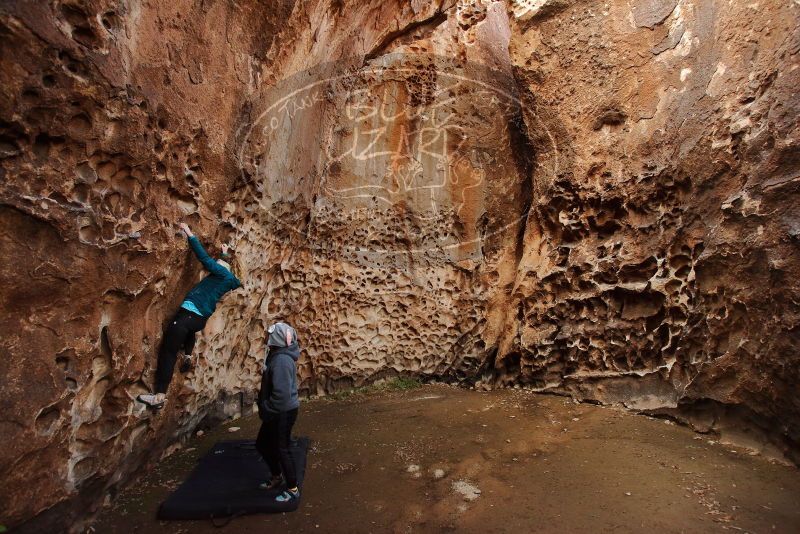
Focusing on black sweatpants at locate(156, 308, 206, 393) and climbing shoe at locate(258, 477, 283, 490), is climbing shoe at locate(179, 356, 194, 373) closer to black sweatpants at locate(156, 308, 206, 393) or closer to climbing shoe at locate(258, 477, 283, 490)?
black sweatpants at locate(156, 308, 206, 393)

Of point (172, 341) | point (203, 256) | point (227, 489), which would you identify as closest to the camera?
point (227, 489)

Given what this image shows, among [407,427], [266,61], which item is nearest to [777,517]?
[407,427]

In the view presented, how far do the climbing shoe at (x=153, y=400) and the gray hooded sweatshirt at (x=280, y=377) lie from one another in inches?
37.5

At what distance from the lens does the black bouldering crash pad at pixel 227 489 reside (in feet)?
10.8

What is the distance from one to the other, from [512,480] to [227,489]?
2058mm

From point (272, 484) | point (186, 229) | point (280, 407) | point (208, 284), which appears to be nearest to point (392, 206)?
point (208, 284)

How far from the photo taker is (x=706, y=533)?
292 centimetres

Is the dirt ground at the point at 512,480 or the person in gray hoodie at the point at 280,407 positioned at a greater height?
the person in gray hoodie at the point at 280,407

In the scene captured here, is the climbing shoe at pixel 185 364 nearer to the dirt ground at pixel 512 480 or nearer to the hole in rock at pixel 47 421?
the dirt ground at pixel 512 480

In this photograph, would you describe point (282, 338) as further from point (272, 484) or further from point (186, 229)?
point (186, 229)

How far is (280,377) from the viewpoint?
3.37 metres

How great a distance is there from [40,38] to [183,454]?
3269 mm

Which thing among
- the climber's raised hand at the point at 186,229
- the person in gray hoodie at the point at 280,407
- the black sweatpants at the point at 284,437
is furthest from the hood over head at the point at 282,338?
the climber's raised hand at the point at 186,229

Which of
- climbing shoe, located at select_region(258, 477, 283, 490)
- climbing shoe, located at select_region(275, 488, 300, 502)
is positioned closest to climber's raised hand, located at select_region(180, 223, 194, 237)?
climbing shoe, located at select_region(258, 477, 283, 490)
